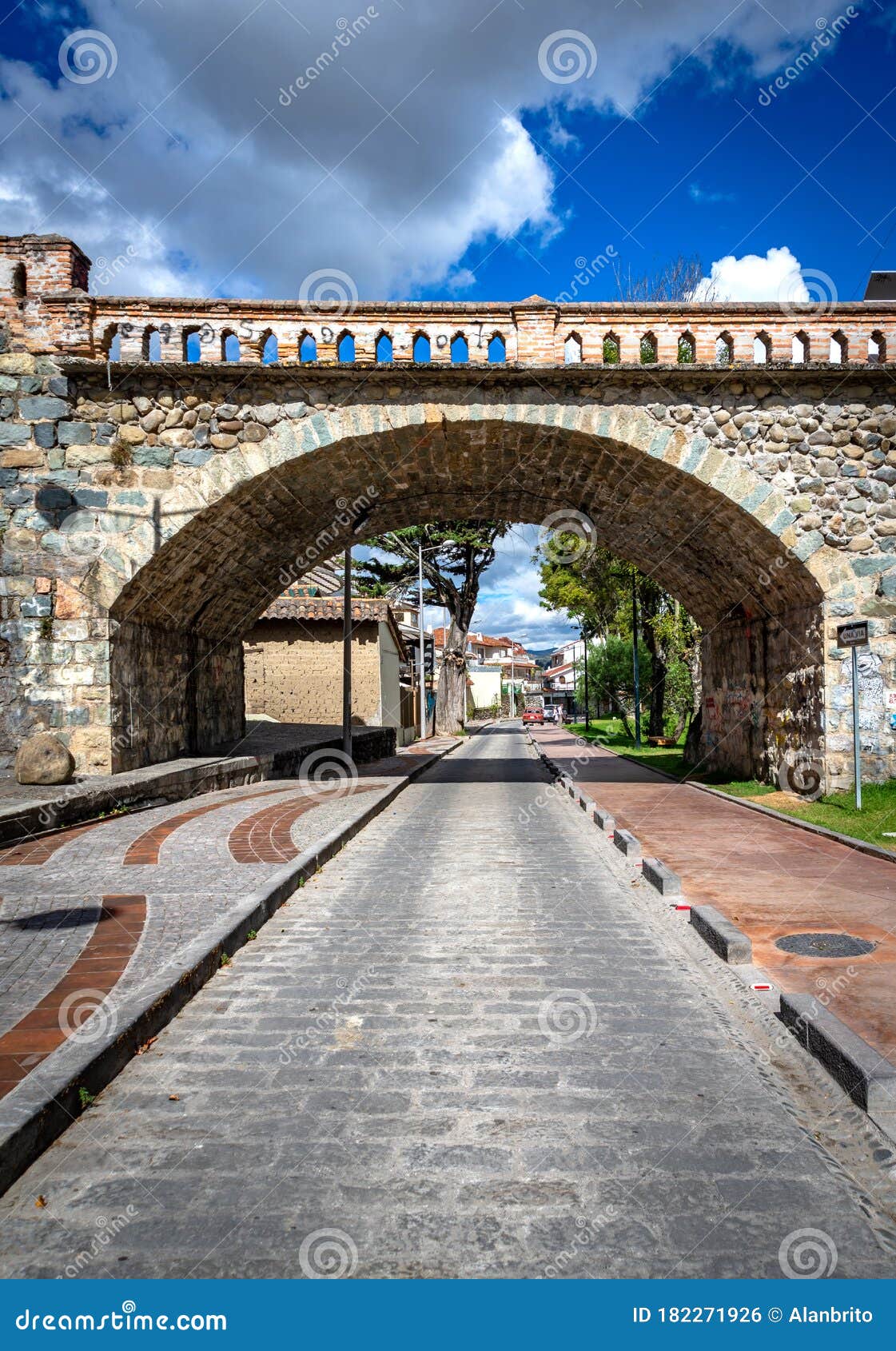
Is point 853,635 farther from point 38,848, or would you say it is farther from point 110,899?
point 38,848

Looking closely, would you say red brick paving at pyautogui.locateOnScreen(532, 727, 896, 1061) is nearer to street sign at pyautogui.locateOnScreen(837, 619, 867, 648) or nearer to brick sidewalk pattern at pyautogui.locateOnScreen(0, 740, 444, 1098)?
street sign at pyautogui.locateOnScreen(837, 619, 867, 648)

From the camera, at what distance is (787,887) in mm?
7301

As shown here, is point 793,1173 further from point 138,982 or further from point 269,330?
point 269,330

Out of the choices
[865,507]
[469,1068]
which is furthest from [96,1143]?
[865,507]

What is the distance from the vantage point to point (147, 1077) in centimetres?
373

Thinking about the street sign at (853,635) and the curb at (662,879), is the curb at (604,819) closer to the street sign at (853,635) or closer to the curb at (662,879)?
the curb at (662,879)

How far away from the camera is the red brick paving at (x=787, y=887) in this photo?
4742 mm

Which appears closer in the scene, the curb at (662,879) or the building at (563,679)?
the curb at (662,879)

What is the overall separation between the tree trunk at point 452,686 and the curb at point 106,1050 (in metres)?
33.1

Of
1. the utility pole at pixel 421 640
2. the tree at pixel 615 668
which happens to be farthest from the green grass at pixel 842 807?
the tree at pixel 615 668

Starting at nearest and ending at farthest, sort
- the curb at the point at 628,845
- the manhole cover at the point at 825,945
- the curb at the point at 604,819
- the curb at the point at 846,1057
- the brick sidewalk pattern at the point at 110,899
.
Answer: the curb at the point at 846,1057
the brick sidewalk pattern at the point at 110,899
the manhole cover at the point at 825,945
the curb at the point at 628,845
the curb at the point at 604,819

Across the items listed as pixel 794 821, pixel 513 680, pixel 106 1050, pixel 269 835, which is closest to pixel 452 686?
pixel 794 821

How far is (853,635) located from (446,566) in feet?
93.3

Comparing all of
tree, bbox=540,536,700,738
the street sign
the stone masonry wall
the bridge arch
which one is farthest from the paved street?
tree, bbox=540,536,700,738
